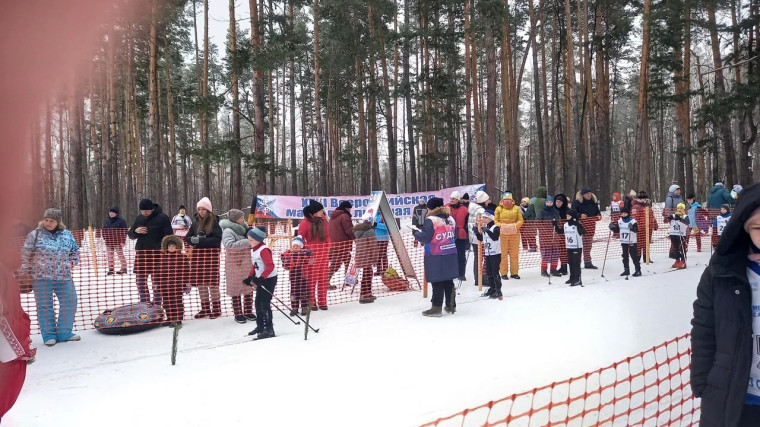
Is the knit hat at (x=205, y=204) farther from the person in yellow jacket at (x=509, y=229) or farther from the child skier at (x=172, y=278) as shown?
the person in yellow jacket at (x=509, y=229)

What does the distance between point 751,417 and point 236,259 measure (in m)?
6.16

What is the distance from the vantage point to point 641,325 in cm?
591

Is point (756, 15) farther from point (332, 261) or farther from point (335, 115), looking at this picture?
point (335, 115)

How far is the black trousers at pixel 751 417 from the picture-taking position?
203 centimetres

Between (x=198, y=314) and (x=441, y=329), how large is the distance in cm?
392

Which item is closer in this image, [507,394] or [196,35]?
[507,394]

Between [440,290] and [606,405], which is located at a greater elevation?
[440,290]

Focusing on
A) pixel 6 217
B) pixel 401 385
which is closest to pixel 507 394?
pixel 401 385

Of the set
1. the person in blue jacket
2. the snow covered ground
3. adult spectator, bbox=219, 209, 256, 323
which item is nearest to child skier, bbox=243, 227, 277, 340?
the snow covered ground

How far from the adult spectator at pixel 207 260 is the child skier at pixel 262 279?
1.33 meters

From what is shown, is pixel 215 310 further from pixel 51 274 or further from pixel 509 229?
pixel 509 229

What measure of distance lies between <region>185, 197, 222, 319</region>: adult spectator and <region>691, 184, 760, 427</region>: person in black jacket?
6.38m

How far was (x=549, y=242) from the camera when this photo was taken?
9.83m

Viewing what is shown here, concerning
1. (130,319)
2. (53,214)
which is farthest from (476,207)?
(53,214)
